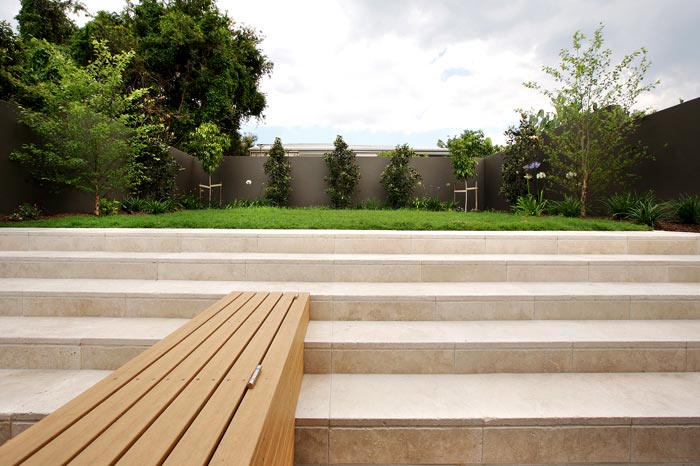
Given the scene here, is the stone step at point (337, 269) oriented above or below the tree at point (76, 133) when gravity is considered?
below

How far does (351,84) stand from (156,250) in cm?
1050

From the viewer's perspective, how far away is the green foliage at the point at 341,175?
11.0 meters

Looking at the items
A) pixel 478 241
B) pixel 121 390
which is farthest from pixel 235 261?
pixel 478 241

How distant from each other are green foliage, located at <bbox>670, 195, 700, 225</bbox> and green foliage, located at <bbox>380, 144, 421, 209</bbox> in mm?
6362

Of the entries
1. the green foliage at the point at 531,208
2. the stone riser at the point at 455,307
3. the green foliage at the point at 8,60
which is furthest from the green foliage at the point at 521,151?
the green foliage at the point at 8,60

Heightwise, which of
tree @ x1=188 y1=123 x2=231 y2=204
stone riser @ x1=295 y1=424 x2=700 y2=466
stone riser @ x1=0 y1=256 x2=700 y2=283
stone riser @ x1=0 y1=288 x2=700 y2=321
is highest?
tree @ x1=188 y1=123 x2=231 y2=204

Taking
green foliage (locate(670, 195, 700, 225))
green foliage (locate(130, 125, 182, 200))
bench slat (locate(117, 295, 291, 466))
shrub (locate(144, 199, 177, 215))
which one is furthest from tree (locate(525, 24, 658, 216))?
green foliage (locate(130, 125, 182, 200))

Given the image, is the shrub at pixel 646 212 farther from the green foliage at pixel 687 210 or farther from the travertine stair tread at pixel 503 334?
the travertine stair tread at pixel 503 334

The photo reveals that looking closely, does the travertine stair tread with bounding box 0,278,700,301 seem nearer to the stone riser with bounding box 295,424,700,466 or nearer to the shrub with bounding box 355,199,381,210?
the stone riser with bounding box 295,424,700,466

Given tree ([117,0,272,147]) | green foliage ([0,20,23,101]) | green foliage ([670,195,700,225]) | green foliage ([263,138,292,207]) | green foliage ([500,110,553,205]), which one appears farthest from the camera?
tree ([117,0,272,147])

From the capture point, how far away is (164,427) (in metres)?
1.04

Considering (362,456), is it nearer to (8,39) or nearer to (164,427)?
(164,427)

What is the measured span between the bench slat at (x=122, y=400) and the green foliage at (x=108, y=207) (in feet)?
20.1

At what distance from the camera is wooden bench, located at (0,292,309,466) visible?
0.91m
